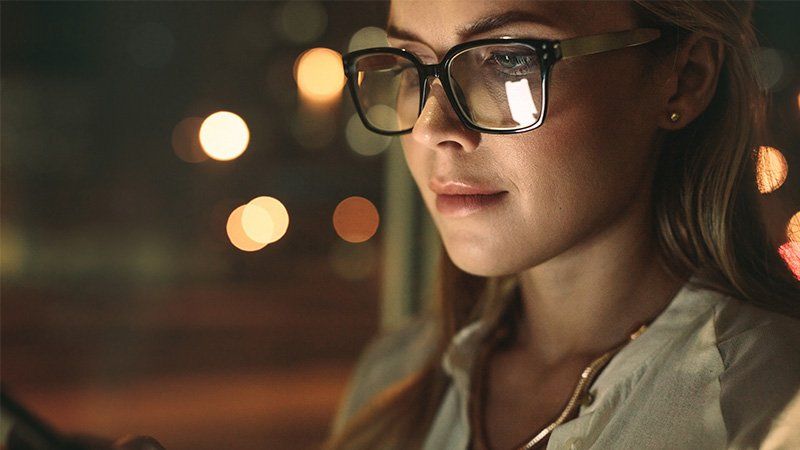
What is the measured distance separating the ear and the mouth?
0.21 meters

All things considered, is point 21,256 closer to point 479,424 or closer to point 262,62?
point 262,62

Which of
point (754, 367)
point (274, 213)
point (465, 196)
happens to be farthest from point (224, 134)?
point (754, 367)

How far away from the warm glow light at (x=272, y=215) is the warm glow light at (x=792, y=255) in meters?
2.01

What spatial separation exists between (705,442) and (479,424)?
31 centimetres

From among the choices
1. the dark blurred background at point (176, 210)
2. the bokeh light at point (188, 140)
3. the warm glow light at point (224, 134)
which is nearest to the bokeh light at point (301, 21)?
the dark blurred background at point (176, 210)

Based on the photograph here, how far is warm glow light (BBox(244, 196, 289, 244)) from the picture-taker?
2.72 m

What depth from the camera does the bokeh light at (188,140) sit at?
2.23 meters

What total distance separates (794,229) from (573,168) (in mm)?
249

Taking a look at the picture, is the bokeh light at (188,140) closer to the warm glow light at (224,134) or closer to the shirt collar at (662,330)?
the warm glow light at (224,134)

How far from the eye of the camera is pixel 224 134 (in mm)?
2086

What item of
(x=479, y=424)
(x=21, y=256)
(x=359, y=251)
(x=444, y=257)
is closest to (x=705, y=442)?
(x=479, y=424)

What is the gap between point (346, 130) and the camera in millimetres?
2449

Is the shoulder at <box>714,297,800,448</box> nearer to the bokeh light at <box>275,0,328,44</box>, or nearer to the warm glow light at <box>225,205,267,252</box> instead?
the bokeh light at <box>275,0,328,44</box>

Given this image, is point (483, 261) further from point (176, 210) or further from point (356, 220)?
point (356, 220)
